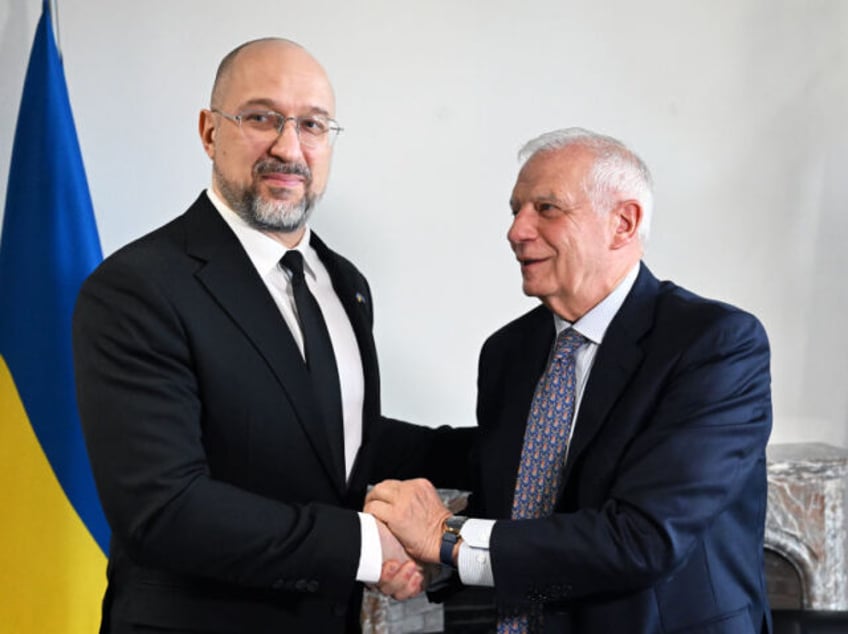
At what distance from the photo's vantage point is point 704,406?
1.89 metres

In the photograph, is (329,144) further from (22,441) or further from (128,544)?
(22,441)

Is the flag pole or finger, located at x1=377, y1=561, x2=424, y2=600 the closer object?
finger, located at x1=377, y1=561, x2=424, y2=600

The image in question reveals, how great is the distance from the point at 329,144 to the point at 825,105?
2480mm

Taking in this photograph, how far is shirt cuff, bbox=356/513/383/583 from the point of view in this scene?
6.31 ft

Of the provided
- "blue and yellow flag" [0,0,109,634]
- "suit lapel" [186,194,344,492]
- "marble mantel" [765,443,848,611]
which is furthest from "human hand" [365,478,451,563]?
"marble mantel" [765,443,848,611]

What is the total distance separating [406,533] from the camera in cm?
203

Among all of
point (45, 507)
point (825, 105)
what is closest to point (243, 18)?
point (45, 507)

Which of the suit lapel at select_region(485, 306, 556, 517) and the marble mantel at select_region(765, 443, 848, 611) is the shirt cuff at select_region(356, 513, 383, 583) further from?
the marble mantel at select_region(765, 443, 848, 611)

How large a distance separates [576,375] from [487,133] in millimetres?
1657

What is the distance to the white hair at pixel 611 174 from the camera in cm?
210

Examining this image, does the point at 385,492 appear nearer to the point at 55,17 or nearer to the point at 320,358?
the point at 320,358

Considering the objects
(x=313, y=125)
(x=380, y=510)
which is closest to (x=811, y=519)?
(x=380, y=510)

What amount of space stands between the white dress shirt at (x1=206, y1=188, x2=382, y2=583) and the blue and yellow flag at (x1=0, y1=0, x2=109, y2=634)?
0.79 metres

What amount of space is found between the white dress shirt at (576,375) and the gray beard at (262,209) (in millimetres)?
578
